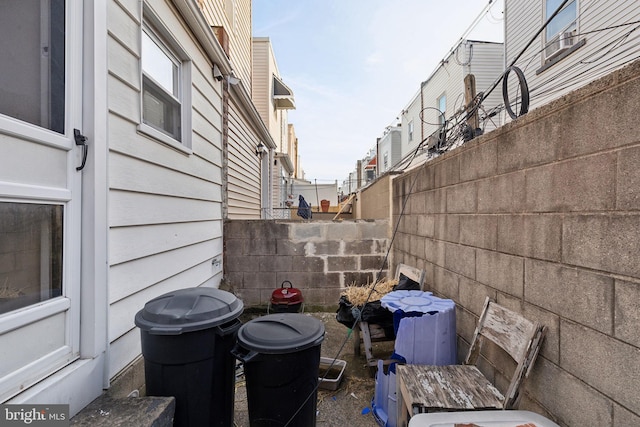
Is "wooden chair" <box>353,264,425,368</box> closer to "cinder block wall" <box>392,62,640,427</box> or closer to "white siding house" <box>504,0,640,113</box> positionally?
"cinder block wall" <box>392,62,640,427</box>

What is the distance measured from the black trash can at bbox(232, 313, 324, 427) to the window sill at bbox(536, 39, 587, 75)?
6981 millimetres

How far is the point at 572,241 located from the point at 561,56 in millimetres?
6343

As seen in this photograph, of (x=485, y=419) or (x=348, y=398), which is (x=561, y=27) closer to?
(x=485, y=419)

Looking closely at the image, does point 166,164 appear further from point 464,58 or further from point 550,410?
point 464,58

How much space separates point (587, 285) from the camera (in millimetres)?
1464

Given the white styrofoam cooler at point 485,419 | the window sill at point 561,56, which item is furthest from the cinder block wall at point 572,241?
the window sill at point 561,56

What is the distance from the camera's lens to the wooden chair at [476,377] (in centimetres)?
172

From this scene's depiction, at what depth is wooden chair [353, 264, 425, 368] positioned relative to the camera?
9.97ft

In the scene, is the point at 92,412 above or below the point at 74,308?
below

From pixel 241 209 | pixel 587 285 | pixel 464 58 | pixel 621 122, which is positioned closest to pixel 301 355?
pixel 587 285

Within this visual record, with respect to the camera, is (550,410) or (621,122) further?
(550,410)

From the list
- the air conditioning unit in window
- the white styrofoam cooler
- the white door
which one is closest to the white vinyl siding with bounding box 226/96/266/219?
the white door

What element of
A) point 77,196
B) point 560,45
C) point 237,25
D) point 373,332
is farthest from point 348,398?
point 560,45

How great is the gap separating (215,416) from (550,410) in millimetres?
1906
